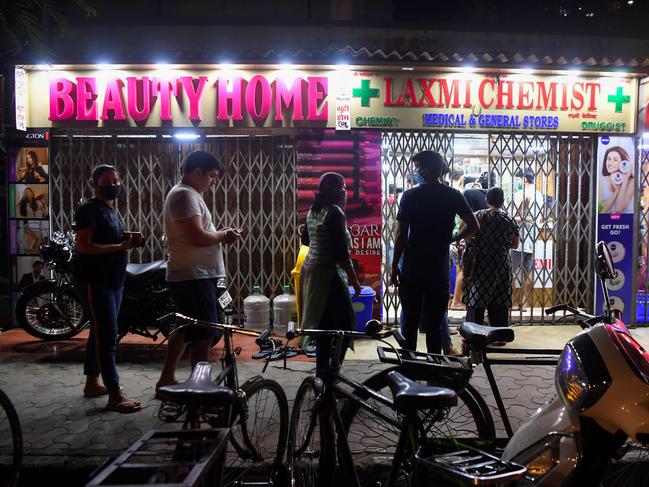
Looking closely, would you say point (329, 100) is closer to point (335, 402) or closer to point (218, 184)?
point (218, 184)

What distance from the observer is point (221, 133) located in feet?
23.5

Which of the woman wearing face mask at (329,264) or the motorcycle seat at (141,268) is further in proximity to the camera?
the motorcycle seat at (141,268)

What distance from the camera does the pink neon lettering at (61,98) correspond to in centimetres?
696

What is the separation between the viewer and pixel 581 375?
8.38 feet

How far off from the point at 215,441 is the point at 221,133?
5.49 meters

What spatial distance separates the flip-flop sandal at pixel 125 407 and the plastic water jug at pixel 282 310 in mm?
2658

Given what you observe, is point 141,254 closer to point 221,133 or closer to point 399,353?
point 221,133

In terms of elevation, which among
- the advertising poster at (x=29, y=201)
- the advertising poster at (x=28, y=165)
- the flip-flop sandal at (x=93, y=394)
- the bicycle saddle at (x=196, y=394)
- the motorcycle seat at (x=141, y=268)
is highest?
the advertising poster at (x=28, y=165)

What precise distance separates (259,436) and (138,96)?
16.6 feet

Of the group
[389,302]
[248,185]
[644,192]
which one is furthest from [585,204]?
[248,185]

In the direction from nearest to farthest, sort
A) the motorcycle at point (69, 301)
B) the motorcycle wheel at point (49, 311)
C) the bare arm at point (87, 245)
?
the bare arm at point (87, 245) → the motorcycle at point (69, 301) → the motorcycle wheel at point (49, 311)

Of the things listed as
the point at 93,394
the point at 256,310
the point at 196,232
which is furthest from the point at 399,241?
the point at 93,394

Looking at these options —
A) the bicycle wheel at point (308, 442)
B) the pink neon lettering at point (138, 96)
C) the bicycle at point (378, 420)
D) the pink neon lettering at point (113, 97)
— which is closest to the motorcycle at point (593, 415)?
the bicycle at point (378, 420)

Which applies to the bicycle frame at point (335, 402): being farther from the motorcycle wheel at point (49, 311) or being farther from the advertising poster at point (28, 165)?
the advertising poster at point (28, 165)
